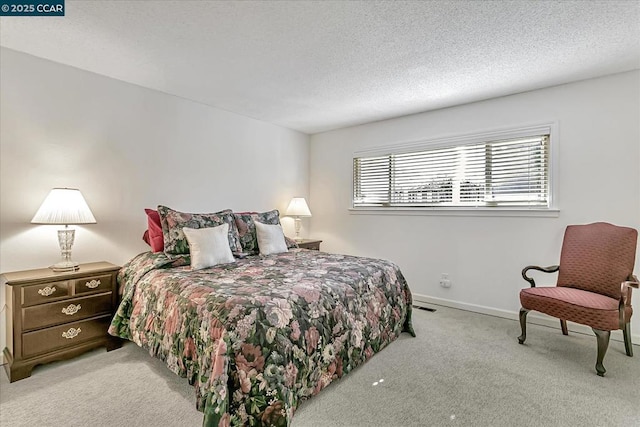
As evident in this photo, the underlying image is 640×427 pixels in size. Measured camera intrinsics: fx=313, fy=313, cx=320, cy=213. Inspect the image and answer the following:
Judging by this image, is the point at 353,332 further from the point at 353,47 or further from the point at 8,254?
the point at 8,254

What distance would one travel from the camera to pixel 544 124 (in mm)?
3164

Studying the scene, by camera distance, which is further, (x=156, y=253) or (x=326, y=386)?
(x=156, y=253)

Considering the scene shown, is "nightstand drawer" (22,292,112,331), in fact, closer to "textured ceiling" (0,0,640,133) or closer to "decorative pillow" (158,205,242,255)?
"decorative pillow" (158,205,242,255)

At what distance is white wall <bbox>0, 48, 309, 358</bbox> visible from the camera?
2.47m

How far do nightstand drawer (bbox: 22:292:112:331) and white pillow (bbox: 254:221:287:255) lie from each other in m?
1.38

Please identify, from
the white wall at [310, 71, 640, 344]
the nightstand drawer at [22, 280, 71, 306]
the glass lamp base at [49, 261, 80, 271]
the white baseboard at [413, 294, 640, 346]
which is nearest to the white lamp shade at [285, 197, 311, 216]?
the white wall at [310, 71, 640, 344]

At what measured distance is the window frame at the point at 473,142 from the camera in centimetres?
313

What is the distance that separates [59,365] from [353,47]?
3277 mm

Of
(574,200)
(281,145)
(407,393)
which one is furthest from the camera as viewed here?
(281,145)

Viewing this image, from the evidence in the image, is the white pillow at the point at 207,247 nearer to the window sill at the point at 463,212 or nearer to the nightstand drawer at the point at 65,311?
the nightstand drawer at the point at 65,311

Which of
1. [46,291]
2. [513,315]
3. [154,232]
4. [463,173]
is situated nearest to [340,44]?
[463,173]

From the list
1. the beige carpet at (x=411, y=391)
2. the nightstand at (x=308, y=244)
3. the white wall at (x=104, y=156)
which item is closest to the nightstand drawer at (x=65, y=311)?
the beige carpet at (x=411, y=391)

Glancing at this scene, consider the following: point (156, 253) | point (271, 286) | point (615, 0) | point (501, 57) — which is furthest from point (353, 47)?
point (156, 253)

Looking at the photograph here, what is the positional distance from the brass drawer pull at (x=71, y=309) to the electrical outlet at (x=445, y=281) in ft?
12.0
